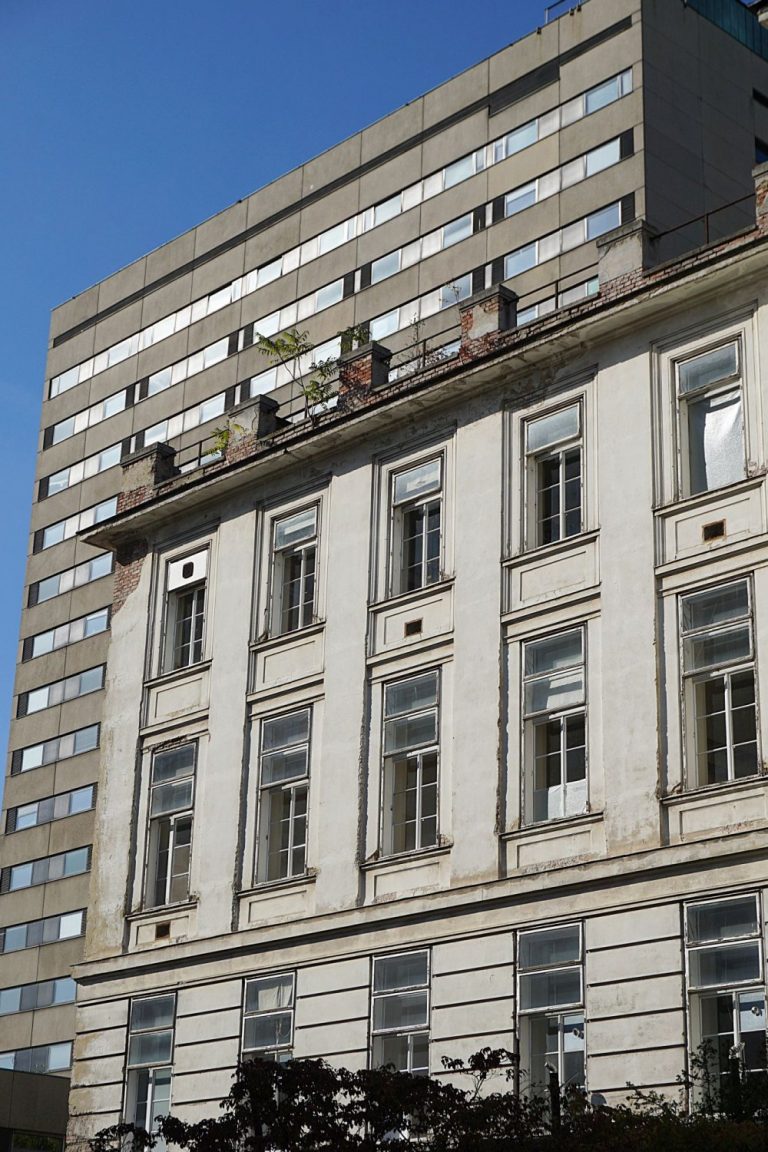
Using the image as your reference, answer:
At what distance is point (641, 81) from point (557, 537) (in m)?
24.8

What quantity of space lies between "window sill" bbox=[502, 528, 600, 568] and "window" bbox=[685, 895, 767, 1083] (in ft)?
17.9

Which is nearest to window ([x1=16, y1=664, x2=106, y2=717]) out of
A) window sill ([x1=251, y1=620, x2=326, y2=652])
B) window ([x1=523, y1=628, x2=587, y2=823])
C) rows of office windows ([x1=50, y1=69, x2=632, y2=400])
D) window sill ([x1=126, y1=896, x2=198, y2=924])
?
rows of office windows ([x1=50, y1=69, x2=632, y2=400])

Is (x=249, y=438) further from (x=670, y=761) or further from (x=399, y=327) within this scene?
(x=399, y=327)

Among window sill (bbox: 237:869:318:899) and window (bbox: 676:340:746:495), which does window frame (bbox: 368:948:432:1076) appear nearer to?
window sill (bbox: 237:869:318:899)

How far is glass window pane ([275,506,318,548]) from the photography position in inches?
1128

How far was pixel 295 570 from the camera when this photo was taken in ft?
95.0

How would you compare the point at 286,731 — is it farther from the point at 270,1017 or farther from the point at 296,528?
the point at 270,1017

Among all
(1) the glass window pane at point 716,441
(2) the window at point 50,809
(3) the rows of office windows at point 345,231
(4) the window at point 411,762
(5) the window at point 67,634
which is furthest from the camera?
(5) the window at point 67,634

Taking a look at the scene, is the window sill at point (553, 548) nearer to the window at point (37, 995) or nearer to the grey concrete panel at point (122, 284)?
the window at point (37, 995)

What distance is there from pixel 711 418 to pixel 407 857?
24.0ft

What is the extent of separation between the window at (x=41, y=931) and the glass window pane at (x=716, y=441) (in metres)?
33.7

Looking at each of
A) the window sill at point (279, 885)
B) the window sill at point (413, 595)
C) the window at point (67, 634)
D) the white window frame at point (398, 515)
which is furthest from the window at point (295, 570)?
the window at point (67, 634)

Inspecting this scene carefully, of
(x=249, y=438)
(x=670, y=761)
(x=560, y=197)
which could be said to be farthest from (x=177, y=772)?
(x=560, y=197)

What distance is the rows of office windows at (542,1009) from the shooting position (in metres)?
20.8
